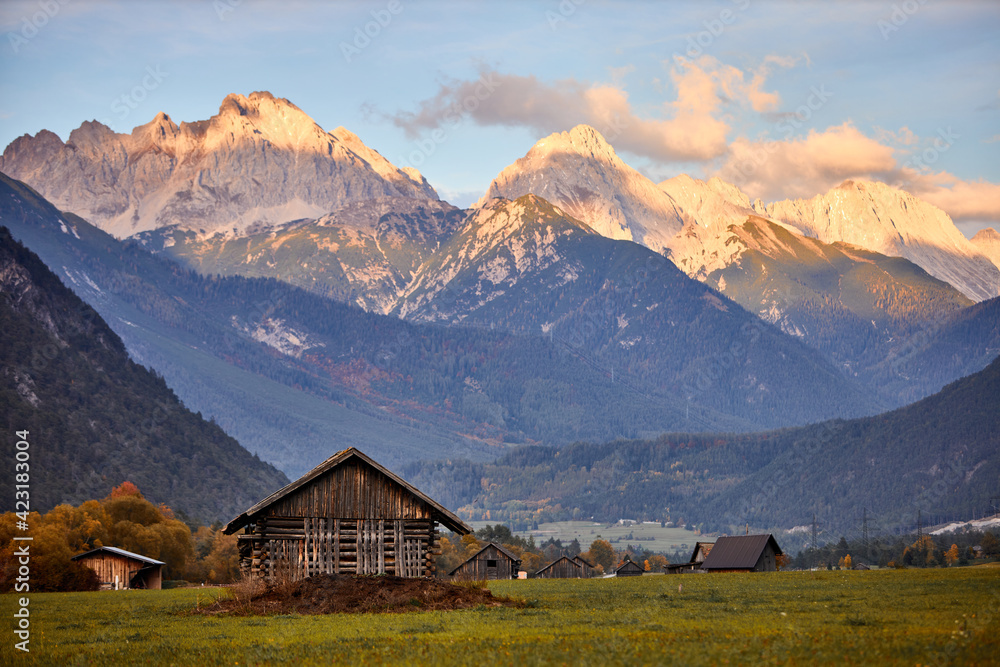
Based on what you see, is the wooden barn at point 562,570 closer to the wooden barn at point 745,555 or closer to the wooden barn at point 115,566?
the wooden barn at point 745,555

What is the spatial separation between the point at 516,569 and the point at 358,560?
71606mm

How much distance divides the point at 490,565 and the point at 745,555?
27.6m

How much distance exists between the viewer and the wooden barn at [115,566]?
269 ft

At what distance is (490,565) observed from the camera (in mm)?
114250

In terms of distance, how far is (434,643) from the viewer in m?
29.5

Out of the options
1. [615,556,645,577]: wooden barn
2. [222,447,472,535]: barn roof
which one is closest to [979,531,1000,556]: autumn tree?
[615,556,645,577]: wooden barn

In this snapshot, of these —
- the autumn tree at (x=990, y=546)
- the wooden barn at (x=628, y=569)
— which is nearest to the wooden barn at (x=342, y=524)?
the wooden barn at (x=628, y=569)

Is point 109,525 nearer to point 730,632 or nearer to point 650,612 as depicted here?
point 650,612

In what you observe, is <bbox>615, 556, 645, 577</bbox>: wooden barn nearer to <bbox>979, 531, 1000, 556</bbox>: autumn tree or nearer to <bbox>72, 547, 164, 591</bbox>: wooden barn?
<bbox>979, 531, 1000, 556</bbox>: autumn tree

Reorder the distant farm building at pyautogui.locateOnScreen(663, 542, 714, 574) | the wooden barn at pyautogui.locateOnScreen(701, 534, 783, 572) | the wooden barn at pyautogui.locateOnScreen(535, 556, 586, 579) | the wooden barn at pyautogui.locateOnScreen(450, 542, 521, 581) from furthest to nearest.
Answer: the wooden barn at pyautogui.locateOnScreen(535, 556, 586, 579), the distant farm building at pyautogui.locateOnScreen(663, 542, 714, 574), the wooden barn at pyautogui.locateOnScreen(450, 542, 521, 581), the wooden barn at pyautogui.locateOnScreen(701, 534, 783, 572)

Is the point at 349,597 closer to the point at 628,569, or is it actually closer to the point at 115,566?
the point at 115,566

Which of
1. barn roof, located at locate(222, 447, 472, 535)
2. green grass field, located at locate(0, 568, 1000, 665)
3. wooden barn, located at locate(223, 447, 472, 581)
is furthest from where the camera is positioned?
wooden barn, located at locate(223, 447, 472, 581)

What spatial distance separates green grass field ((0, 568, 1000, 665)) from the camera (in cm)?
2559

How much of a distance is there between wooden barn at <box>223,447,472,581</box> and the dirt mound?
8.69 ft
